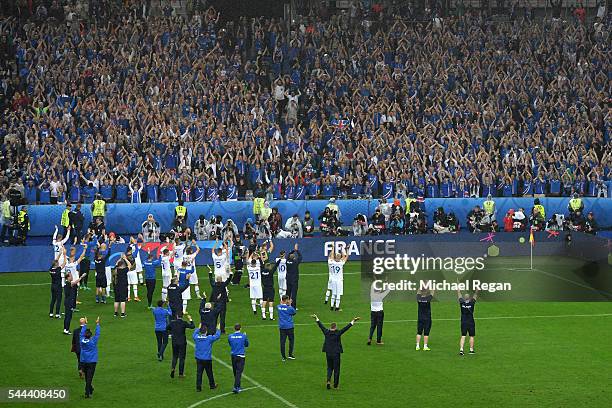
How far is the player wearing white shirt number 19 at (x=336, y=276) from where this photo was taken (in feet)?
120

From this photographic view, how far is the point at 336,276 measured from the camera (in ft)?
121

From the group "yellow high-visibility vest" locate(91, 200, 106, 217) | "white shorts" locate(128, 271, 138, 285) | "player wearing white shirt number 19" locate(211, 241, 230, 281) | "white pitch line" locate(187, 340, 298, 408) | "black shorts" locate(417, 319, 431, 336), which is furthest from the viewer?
"yellow high-visibility vest" locate(91, 200, 106, 217)

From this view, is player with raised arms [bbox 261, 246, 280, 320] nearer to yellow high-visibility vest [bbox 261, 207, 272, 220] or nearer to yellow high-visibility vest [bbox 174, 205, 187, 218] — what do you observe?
yellow high-visibility vest [bbox 174, 205, 187, 218]

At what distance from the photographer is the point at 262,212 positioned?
48.0 meters

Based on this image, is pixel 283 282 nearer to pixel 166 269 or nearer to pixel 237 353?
pixel 166 269

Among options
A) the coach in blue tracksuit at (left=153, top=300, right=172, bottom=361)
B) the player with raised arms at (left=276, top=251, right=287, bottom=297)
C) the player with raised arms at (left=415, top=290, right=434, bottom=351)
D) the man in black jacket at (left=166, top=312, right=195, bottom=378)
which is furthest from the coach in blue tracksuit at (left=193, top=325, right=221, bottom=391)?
the player with raised arms at (left=276, top=251, right=287, bottom=297)

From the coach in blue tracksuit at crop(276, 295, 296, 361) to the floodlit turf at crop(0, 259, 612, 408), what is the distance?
528 millimetres

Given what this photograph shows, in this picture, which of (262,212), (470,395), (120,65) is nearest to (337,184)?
(262,212)

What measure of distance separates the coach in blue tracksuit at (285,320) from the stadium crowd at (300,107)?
18.8 metres

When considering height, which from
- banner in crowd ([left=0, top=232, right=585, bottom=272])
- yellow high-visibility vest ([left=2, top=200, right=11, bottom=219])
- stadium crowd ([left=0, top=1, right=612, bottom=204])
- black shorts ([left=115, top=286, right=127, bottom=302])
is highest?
stadium crowd ([left=0, top=1, right=612, bottom=204])

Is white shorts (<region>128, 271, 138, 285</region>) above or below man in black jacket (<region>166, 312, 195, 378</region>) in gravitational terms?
above

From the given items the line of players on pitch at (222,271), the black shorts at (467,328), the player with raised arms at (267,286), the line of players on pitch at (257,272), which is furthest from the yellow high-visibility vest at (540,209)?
the black shorts at (467,328)

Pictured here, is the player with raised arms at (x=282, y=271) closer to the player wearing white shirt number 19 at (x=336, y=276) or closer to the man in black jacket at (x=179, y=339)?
the player wearing white shirt number 19 at (x=336, y=276)

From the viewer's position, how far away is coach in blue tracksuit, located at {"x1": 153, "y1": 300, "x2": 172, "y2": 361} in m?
29.1
